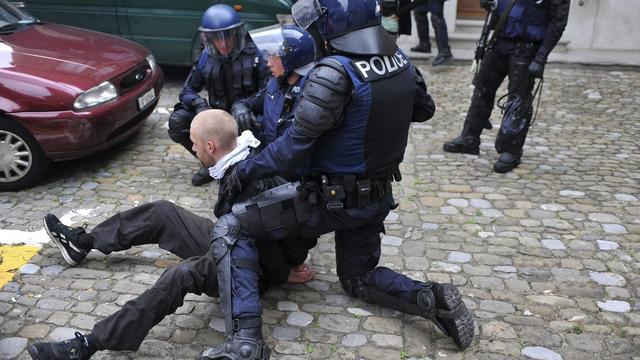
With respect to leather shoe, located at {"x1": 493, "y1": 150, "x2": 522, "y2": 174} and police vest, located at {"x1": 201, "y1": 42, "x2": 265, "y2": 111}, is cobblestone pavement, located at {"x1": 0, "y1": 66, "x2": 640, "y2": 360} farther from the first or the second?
police vest, located at {"x1": 201, "y1": 42, "x2": 265, "y2": 111}

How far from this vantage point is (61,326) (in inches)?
136

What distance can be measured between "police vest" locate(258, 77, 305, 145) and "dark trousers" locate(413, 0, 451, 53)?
6.13m

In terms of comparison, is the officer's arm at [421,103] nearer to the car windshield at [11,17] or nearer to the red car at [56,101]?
the red car at [56,101]

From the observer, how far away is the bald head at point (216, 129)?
329 cm

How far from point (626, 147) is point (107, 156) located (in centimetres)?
528

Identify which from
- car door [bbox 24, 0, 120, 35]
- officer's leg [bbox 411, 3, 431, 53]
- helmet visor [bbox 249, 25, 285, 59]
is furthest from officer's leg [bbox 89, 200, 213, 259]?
officer's leg [bbox 411, 3, 431, 53]

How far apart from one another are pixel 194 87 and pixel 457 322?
3.21 metres

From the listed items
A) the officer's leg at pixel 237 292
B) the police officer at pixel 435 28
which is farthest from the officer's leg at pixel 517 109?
the police officer at pixel 435 28

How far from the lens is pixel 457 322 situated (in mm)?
3160

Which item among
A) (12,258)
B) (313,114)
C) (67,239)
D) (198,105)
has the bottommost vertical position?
(12,258)

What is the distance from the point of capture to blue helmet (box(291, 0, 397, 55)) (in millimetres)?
2906

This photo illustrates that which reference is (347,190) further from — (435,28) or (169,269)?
(435,28)

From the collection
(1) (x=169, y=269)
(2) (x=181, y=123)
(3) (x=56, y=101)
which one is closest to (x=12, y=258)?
(3) (x=56, y=101)

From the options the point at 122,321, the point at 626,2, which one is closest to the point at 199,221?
the point at 122,321
